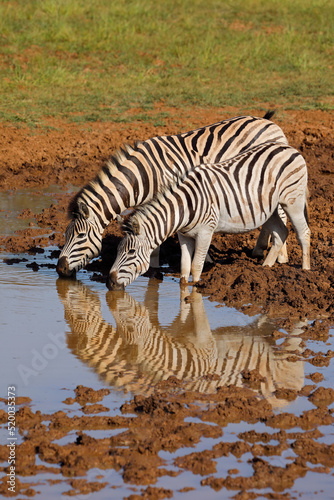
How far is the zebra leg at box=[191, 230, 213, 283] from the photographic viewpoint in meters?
8.62

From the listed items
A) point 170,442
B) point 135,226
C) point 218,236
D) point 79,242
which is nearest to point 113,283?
point 135,226

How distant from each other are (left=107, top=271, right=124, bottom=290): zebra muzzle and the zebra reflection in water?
0.13 m

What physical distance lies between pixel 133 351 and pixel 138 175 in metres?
3.07

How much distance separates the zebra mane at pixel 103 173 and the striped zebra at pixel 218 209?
0.88 meters

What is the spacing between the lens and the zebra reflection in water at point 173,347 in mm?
6059

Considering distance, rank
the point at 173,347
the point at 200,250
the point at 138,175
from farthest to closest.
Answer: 1. the point at 138,175
2. the point at 200,250
3. the point at 173,347

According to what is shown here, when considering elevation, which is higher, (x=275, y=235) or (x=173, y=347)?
(x=275, y=235)

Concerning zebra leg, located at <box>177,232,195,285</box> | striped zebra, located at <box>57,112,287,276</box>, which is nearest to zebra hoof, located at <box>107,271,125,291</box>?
striped zebra, located at <box>57,112,287,276</box>

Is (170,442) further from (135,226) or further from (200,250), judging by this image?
(200,250)

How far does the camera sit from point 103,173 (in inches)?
359

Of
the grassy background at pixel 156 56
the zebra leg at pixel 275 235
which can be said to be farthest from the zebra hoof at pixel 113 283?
the grassy background at pixel 156 56

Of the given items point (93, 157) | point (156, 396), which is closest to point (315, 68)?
point (93, 157)

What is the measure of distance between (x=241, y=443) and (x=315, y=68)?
17.7 metres

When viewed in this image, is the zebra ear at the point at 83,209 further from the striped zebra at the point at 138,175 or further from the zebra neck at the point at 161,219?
Result: the zebra neck at the point at 161,219
